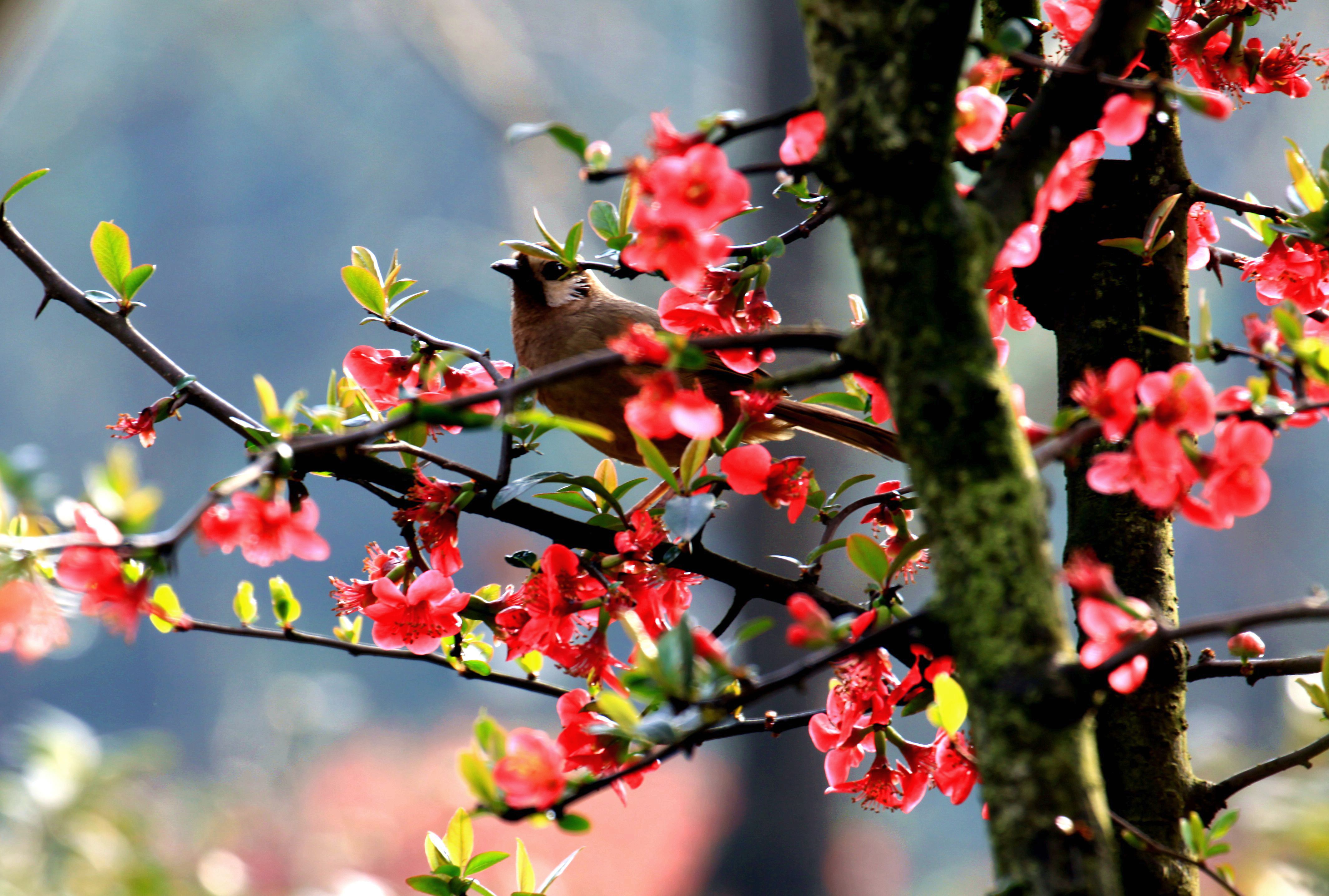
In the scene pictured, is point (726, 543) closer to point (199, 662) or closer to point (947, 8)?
point (199, 662)

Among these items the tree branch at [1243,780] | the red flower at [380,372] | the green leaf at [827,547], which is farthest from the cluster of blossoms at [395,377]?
the tree branch at [1243,780]

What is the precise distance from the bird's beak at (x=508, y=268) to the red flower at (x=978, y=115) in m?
1.32

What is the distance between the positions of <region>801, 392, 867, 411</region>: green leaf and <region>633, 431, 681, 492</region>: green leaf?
151 mm

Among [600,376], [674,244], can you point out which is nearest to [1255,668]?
[674,244]

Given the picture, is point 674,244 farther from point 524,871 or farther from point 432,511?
point 524,871

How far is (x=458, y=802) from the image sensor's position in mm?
6422

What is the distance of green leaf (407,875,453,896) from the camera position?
0.79m

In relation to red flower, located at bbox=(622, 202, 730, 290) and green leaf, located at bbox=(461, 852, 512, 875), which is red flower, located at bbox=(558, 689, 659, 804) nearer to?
green leaf, located at bbox=(461, 852, 512, 875)

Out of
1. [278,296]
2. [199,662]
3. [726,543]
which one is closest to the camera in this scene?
[726,543]

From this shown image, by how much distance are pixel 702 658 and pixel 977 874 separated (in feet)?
30.2

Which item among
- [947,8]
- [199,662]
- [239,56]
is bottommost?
[947,8]

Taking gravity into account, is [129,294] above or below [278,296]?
below

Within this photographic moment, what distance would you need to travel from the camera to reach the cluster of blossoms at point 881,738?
2.56ft

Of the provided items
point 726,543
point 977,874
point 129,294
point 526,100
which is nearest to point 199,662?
point 726,543
